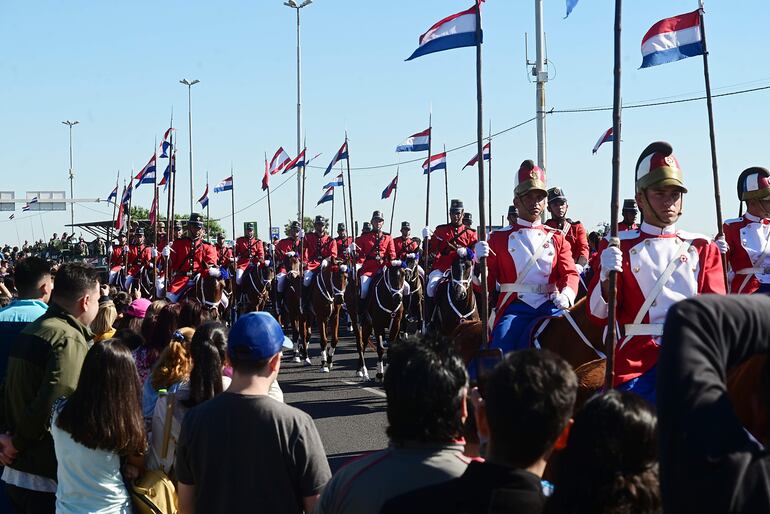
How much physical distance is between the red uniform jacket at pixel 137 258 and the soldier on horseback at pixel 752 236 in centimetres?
1369

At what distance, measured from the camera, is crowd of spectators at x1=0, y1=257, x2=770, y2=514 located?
5.20 ft

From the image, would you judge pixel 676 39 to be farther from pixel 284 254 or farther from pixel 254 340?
pixel 284 254

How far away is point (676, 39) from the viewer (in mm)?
7199

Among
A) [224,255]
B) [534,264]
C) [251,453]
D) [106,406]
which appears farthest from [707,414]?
[224,255]

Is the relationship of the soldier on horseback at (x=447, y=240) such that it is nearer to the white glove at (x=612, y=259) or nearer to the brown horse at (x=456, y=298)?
the brown horse at (x=456, y=298)

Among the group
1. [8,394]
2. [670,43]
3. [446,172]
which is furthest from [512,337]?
[446,172]

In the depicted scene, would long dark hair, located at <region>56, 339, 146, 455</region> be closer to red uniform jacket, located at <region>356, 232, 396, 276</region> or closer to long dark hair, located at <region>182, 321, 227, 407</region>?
long dark hair, located at <region>182, 321, 227, 407</region>

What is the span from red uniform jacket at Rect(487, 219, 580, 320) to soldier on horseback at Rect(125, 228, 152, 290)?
13.6 metres

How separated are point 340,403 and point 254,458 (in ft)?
30.2

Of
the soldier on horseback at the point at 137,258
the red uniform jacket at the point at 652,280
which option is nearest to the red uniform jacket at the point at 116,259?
the soldier on horseback at the point at 137,258

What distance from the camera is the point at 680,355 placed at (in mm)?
1591

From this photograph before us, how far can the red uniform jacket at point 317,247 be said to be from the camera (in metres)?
21.0

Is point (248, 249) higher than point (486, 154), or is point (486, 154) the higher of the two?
point (486, 154)

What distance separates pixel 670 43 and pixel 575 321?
246cm
